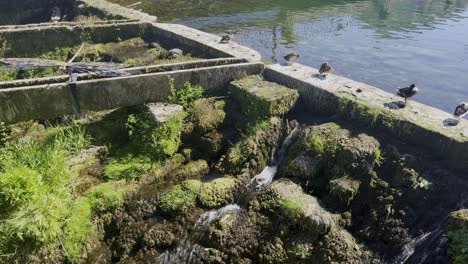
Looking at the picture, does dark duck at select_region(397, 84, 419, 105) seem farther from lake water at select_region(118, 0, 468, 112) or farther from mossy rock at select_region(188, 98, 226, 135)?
mossy rock at select_region(188, 98, 226, 135)

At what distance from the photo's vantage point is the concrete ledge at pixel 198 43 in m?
11.0

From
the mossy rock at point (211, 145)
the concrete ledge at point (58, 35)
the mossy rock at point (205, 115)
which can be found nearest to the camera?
the mossy rock at point (211, 145)

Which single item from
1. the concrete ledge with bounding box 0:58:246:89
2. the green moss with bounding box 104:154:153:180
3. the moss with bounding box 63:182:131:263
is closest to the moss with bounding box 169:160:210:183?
the green moss with bounding box 104:154:153:180

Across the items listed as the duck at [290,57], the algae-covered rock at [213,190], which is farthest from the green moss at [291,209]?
the duck at [290,57]

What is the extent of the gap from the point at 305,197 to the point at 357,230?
1.07m

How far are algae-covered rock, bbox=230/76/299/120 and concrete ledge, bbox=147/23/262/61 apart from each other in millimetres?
1251

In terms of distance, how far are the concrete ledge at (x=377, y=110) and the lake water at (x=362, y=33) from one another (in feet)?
12.5

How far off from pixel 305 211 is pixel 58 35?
10551mm

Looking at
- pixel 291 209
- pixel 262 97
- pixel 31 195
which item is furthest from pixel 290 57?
pixel 31 195

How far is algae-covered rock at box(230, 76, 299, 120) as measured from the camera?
8820 millimetres

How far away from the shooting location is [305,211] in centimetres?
676

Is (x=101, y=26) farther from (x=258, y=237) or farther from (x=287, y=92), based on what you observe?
(x=258, y=237)

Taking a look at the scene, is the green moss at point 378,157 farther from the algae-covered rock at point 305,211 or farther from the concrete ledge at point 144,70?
the concrete ledge at point 144,70

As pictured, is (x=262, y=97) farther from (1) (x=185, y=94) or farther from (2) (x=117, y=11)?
(2) (x=117, y=11)
